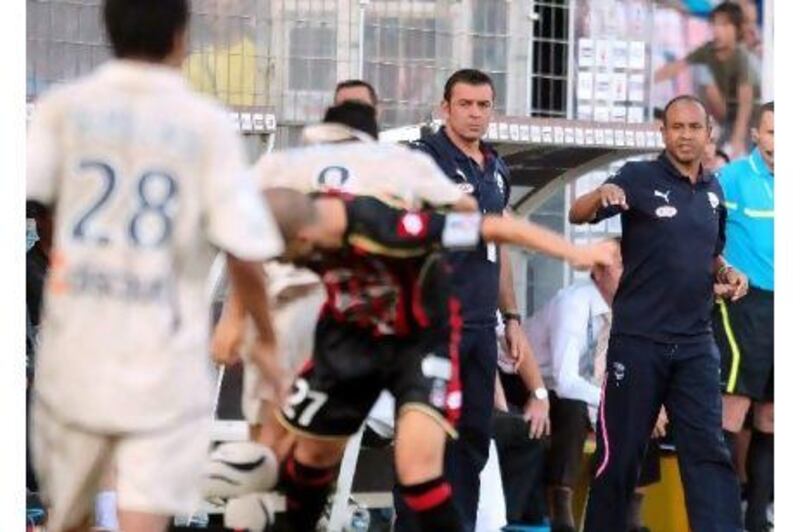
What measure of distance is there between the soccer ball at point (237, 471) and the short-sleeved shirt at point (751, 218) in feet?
14.9

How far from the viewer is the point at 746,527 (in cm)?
1332

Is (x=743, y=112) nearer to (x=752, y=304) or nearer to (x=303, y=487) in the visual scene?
(x=752, y=304)

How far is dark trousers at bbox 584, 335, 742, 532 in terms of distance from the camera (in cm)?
1094

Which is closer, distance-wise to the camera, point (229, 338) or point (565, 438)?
point (229, 338)

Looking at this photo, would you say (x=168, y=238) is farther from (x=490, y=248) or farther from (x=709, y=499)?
(x=709, y=499)

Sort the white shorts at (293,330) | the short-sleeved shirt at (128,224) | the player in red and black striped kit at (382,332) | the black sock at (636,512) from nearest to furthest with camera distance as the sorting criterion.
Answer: the short-sleeved shirt at (128,224)
the player in red and black striped kit at (382,332)
the white shorts at (293,330)
the black sock at (636,512)

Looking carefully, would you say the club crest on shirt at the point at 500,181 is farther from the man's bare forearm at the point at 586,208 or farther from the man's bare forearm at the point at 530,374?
the man's bare forearm at the point at 530,374

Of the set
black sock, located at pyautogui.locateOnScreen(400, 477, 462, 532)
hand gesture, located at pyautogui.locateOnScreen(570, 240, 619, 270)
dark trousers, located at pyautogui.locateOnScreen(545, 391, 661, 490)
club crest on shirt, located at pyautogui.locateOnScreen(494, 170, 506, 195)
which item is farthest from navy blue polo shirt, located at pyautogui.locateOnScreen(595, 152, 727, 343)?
hand gesture, located at pyautogui.locateOnScreen(570, 240, 619, 270)

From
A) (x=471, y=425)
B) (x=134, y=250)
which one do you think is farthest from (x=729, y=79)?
(x=134, y=250)

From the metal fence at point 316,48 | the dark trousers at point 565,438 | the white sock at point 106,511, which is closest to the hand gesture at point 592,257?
the white sock at point 106,511

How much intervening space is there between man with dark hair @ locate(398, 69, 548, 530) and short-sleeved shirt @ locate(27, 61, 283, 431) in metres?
3.28

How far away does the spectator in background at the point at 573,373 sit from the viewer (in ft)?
41.8

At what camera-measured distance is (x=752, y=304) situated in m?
13.1

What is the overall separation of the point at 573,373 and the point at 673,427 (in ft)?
5.99
